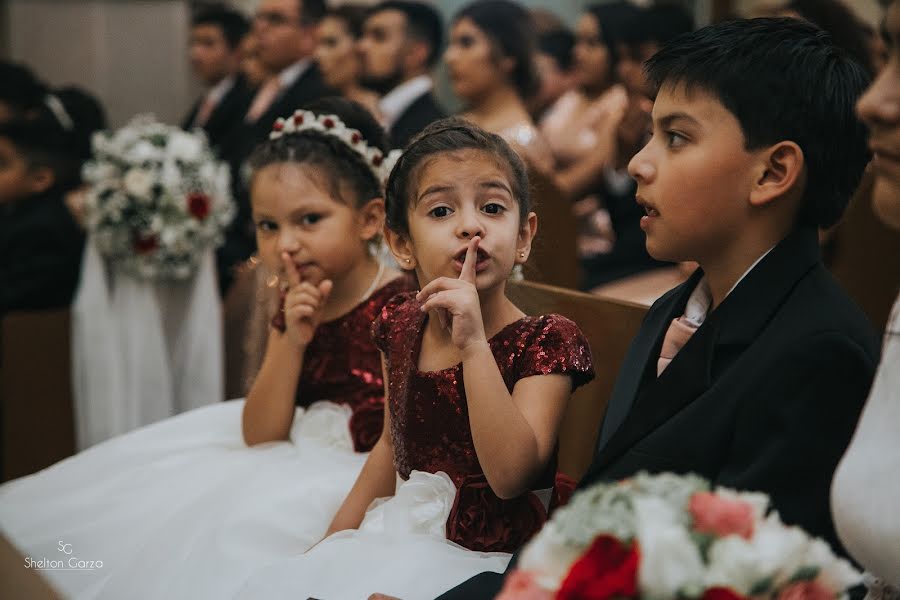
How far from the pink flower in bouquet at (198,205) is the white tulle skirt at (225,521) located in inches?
65.1

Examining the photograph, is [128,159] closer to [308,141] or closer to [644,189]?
[308,141]

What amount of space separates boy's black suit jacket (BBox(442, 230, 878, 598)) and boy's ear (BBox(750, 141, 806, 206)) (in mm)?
73

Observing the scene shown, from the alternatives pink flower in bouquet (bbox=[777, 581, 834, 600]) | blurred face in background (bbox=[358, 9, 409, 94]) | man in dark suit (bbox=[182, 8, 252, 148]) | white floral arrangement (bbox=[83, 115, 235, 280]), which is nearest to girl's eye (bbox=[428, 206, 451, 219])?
pink flower in bouquet (bbox=[777, 581, 834, 600])

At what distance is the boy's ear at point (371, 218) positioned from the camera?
8.36 feet

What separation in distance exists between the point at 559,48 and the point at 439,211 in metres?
5.81

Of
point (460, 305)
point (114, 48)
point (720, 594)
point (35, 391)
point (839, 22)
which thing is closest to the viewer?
point (720, 594)

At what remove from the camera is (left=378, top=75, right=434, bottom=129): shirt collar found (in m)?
5.62

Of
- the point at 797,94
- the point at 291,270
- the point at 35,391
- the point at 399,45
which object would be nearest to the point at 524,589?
the point at 797,94

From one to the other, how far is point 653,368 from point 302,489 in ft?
2.68

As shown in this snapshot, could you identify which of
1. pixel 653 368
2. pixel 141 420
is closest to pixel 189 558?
pixel 653 368

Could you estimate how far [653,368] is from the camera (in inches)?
70.9

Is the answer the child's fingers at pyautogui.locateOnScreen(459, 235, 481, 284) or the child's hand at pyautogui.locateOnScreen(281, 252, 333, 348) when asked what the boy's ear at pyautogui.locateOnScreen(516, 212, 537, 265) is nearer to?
the child's fingers at pyautogui.locateOnScreen(459, 235, 481, 284)

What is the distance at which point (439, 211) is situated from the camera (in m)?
1.89

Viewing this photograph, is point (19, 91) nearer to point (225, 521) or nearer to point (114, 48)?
point (225, 521)
